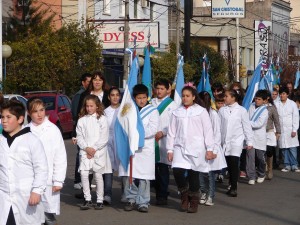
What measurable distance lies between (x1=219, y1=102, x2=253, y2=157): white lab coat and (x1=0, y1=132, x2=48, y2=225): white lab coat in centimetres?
641

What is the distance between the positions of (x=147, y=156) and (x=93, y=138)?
0.81 meters

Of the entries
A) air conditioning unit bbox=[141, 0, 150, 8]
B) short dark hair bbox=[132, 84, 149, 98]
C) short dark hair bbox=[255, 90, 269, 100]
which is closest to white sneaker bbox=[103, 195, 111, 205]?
short dark hair bbox=[132, 84, 149, 98]

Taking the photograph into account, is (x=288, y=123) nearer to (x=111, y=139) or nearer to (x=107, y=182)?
(x=111, y=139)

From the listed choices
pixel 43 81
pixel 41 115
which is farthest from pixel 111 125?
pixel 43 81

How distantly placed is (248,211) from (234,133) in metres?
2.01

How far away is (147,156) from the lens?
38.1ft

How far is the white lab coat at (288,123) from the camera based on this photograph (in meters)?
17.3

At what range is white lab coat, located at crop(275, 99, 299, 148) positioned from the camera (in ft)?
56.6

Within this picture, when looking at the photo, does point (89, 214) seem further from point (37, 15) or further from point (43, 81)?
point (37, 15)

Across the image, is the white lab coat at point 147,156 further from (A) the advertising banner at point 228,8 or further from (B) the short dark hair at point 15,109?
(A) the advertising banner at point 228,8

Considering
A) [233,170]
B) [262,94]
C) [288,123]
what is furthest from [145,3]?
[233,170]

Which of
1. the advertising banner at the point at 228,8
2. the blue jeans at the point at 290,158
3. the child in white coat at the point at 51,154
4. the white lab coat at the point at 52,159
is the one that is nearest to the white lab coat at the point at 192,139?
the child in white coat at the point at 51,154

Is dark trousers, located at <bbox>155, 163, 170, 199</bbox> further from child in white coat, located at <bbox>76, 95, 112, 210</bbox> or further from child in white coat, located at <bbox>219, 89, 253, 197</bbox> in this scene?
child in white coat, located at <bbox>219, 89, 253, 197</bbox>

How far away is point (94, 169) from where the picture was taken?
457 inches
